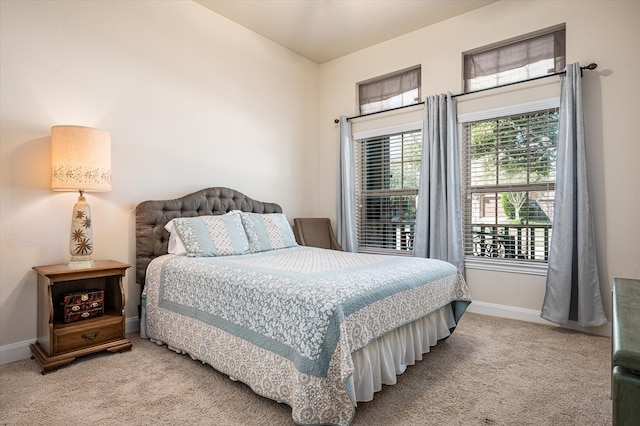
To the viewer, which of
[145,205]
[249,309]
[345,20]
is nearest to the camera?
[249,309]

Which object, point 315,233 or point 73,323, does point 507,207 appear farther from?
point 73,323

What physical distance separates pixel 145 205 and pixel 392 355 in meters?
2.32

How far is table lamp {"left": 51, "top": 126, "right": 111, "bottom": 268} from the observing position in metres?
2.38

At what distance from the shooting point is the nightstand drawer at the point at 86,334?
2.30 meters

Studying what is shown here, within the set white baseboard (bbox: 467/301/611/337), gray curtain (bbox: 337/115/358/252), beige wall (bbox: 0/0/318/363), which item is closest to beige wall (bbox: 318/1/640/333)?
white baseboard (bbox: 467/301/611/337)

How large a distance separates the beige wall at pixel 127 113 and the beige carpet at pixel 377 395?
2.51 feet

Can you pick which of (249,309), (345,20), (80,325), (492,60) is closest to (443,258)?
(492,60)

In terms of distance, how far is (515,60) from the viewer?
3.47 metres

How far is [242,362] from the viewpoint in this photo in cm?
197

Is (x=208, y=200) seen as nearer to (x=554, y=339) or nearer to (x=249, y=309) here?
(x=249, y=309)

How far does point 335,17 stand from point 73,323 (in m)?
3.64

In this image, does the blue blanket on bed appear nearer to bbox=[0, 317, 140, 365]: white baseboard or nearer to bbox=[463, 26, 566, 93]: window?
bbox=[0, 317, 140, 365]: white baseboard

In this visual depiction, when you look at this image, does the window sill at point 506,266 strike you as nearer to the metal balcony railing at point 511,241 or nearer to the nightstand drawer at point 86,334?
the metal balcony railing at point 511,241

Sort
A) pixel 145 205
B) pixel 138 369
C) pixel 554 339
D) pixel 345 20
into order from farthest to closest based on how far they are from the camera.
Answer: pixel 345 20, pixel 145 205, pixel 554 339, pixel 138 369
